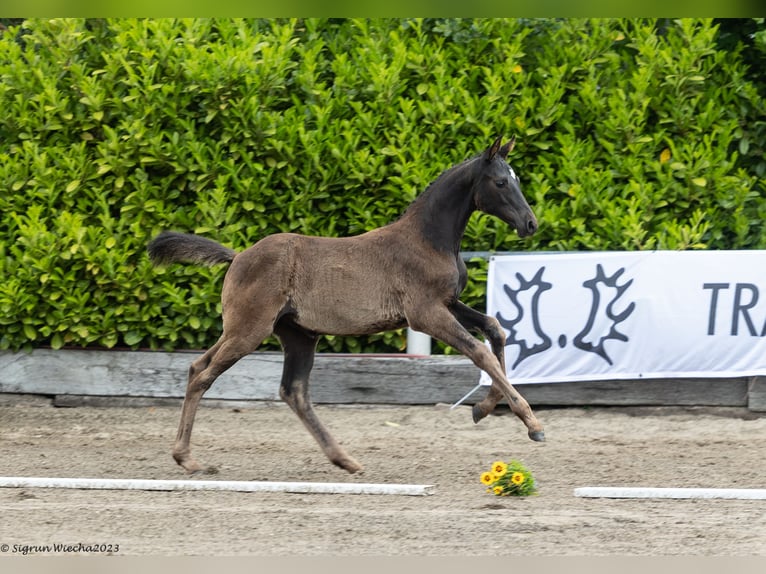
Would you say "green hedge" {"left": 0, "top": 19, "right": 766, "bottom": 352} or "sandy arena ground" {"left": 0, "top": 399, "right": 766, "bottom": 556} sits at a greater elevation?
"green hedge" {"left": 0, "top": 19, "right": 766, "bottom": 352}

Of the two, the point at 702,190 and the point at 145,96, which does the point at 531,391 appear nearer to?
the point at 702,190

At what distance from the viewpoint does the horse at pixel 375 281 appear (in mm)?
6160

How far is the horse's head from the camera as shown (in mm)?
6074

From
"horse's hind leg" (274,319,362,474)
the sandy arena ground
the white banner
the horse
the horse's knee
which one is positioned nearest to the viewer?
the sandy arena ground

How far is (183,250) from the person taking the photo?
6543 mm

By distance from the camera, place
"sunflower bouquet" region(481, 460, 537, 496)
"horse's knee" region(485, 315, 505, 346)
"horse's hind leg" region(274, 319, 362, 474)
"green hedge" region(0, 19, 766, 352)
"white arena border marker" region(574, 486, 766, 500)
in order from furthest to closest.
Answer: "green hedge" region(0, 19, 766, 352), "horse's hind leg" region(274, 319, 362, 474), "horse's knee" region(485, 315, 505, 346), "sunflower bouquet" region(481, 460, 537, 496), "white arena border marker" region(574, 486, 766, 500)

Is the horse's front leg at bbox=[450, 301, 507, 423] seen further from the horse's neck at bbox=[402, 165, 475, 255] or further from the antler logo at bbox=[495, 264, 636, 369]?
the antler logo at bbox=[495, 264, 636, 369]

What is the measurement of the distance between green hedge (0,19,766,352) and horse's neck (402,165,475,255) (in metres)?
2.26

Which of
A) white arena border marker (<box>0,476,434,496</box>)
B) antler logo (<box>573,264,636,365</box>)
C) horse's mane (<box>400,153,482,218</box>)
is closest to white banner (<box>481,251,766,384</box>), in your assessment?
antler logo (<box>573,264,636,365</box>)

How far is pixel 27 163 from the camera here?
29.3ft

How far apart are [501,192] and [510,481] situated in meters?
1.67

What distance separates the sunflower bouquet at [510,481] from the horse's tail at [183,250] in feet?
6.99

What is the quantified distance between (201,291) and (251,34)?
2489mm

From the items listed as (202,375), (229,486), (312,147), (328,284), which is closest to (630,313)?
(312,147)
